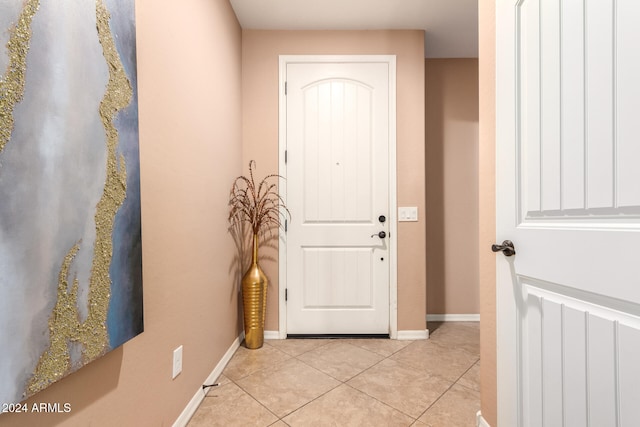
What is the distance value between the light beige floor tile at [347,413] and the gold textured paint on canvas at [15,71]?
1.54 metres

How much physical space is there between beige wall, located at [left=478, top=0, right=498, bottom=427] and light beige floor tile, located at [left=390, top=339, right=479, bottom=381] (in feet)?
1.97

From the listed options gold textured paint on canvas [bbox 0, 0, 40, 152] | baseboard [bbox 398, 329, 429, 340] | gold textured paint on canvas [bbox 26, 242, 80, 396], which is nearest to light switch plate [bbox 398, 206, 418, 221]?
baseboard [bbox 398, 329, 429, 340]

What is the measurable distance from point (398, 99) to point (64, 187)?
7.72 feet

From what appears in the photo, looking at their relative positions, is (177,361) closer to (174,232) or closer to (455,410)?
(174,232)

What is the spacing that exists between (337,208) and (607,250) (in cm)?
184

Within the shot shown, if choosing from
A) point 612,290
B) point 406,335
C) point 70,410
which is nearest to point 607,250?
point 612,290

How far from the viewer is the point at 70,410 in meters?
0.75

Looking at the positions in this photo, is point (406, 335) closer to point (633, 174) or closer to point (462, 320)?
point (462, 320)

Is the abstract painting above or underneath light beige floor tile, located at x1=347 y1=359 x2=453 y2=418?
above

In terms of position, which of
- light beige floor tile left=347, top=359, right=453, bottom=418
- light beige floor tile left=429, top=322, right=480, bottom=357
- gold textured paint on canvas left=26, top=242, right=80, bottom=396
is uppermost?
gold textured paint on canvas left=26, top=242, right=80, bottom=396

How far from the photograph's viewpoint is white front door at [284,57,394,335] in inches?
95.1

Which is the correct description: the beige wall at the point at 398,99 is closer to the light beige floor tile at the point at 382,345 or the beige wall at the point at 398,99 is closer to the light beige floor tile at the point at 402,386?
the light beige floor tile at the point at 382,345

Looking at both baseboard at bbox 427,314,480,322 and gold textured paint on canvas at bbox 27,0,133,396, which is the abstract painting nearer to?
gold textured paint on canvas at bbox 27,0,133,396

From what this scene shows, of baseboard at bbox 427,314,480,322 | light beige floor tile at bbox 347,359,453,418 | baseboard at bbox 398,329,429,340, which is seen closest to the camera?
light beige floor tile at bbox 347,359,453,418
